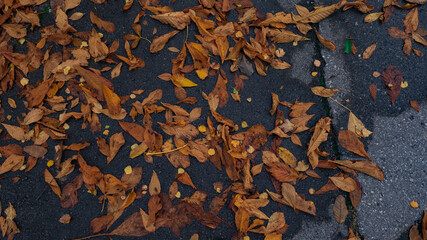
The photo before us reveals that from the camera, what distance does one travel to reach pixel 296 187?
1.88 meters

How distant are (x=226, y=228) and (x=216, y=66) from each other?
1006 mm

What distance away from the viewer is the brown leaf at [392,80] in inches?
80.7

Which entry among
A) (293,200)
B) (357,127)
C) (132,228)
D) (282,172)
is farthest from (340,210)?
(132,228)

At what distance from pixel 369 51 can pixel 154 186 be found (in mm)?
1665

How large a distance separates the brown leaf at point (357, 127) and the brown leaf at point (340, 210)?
43 centimetres

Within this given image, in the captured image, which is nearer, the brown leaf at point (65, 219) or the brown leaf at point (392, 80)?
the brown leaf at point (65, 219)

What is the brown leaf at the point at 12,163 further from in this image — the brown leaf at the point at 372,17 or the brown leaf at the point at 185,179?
the brown leaf at the point at 372,17

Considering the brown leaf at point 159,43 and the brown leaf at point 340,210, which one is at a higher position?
the brown leaf at point 159,43

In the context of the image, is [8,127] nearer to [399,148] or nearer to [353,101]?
[353,101]

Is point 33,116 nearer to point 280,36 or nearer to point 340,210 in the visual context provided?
point 280,36

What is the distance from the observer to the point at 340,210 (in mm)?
1837

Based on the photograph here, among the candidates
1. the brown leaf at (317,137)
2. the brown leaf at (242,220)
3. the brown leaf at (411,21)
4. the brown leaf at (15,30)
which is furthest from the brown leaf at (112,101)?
the brown leaf at (411,21)

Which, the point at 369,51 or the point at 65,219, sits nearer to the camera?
the point at 65,219

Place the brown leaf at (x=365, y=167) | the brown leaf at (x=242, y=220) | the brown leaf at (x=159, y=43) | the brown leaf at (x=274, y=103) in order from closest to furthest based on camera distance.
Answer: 1. the brown leaf at (x=242, y=220)
2. the brown leaf at (x=365, y=167)
3. the brown leaf at (x=274, y=103)
4. the brown leaf at (x=159, y=43)
